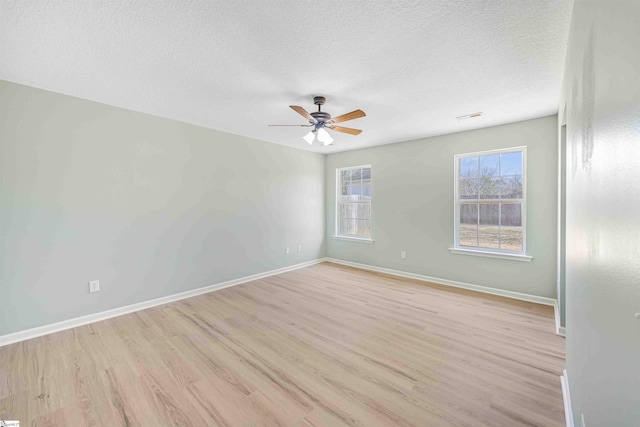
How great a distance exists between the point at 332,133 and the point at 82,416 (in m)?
4.05

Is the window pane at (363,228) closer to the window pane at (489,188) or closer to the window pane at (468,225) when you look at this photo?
the window pane at (468,225)

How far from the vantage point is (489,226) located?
13.0 ft

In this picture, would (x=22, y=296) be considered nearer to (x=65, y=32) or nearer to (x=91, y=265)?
(x=91, y=265)

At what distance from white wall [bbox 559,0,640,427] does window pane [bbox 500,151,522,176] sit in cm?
291

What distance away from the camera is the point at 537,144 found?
349 cm

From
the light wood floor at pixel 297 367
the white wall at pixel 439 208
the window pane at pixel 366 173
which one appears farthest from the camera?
the window pane at pixel 366 173

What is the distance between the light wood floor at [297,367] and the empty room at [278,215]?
0.06ft

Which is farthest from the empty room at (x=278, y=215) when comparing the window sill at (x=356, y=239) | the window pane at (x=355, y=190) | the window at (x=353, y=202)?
the window pane at (x=355, y=190)

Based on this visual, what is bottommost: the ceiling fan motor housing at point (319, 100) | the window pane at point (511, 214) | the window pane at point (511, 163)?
the window pane at point (511, 214)

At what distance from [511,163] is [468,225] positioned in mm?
1071

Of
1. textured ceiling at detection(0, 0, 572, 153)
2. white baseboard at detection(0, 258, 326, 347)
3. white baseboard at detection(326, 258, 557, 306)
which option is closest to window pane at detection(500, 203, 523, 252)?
white baseboard at detection(326, 258, 557, 306)

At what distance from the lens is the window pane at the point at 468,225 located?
410 cm

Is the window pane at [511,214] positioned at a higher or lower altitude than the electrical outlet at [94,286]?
higher

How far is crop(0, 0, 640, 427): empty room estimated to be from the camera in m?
1.38
